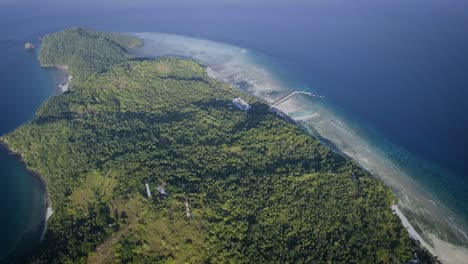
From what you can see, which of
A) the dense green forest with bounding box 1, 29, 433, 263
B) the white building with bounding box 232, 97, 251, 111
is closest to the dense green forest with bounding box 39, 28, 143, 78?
the dense green forest with bounding box 1, 29, 433, 263

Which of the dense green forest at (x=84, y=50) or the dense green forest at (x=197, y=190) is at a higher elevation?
the dense green forest at (x=84, y=50)

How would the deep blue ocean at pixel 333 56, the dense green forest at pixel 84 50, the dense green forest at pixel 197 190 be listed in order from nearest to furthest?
the dense green forest at pixel 197 190
the deep blue ocean at pixel 333 56
the dense green forest at pixel 84 50

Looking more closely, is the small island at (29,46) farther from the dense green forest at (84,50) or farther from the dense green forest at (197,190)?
the dense green forest at (197,190)

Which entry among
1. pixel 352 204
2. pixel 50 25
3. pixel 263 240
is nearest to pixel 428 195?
pixel 352 204

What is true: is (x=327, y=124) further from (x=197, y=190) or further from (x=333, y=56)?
(x=197, y=190)

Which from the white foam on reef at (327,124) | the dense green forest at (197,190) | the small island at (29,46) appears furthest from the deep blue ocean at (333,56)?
the dense green forest at (197,190)

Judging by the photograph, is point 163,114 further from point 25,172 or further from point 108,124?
point 25,172

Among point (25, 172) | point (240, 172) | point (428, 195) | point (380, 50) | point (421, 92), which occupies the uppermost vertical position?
point (380, 50)
